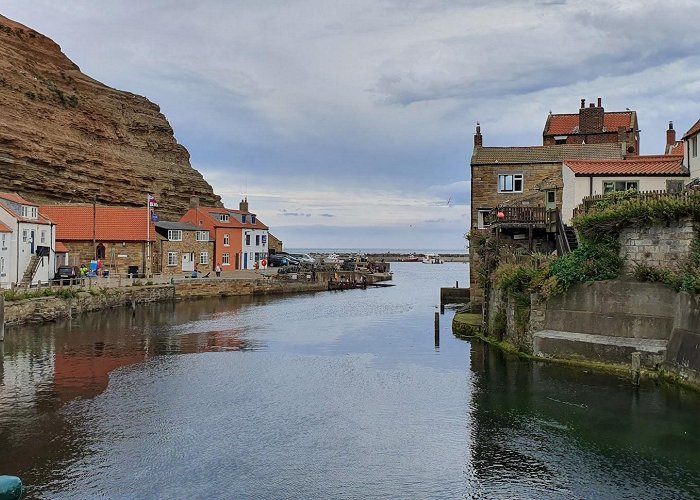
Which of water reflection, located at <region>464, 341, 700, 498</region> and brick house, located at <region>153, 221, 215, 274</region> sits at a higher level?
brick house, located at <region>153, 221, 215, 274</region>

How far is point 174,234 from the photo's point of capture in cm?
6675

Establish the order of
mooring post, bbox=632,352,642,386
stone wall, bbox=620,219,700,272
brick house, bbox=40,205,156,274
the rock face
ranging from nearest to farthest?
mooring post, bbox=632,352,642,386 < stone wall, bbox=620,219,700,272 < brick house, bbox=40,205,156,274 < the rock face

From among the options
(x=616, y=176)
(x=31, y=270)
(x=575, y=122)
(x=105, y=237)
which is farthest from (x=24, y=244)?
(x=575, y=122)

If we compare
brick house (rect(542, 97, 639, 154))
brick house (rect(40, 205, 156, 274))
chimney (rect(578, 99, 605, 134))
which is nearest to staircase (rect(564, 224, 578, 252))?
brick house (rect(542, 97, 639, 154))

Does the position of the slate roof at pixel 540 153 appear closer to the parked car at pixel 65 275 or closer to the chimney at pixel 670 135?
the chimney at pixel 670 135

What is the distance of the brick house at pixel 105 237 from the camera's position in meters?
60.5

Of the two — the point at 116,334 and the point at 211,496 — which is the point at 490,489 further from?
the point at 116,334

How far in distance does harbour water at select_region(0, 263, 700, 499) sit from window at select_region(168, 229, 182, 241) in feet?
112

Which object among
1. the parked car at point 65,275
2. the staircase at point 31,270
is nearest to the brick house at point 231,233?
Answer: the parked car at point 65,275

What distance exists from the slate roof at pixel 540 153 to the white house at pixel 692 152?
1171cm

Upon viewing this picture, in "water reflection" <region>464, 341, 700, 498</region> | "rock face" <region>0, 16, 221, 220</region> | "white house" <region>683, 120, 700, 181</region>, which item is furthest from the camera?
"rock face" <region>0, 16, 221, 220</region>

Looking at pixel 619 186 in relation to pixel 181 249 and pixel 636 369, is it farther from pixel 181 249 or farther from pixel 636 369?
pixel 181 249

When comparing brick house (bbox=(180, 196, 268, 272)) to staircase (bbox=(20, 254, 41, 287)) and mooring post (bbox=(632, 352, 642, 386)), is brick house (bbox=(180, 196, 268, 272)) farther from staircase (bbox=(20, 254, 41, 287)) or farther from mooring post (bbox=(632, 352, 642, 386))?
mooring post (bbox=(632, 352, 642, 386))

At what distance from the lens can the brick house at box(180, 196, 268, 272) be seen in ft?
246
